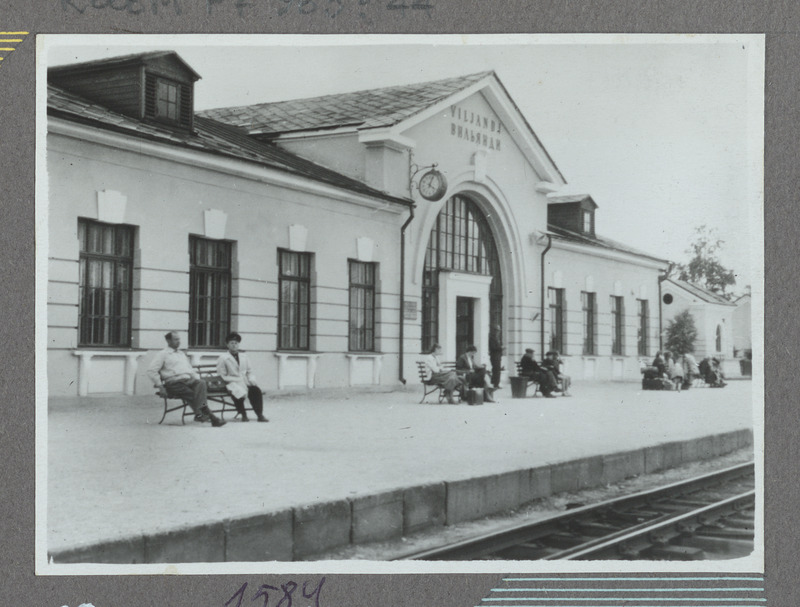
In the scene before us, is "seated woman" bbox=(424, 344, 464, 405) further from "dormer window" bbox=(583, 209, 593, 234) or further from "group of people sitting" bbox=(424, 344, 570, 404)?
"dormer window" bbox=(583, 209, 593, 234)

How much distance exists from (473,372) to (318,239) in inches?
62.9

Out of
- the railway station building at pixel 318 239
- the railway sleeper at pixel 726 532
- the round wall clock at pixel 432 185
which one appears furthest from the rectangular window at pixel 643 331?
the round wall clock at pixel 432 185

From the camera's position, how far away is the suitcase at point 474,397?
21.2 ft

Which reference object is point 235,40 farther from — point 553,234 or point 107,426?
point 553,234

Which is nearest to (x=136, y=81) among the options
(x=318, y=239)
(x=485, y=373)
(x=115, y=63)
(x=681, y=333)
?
(x=115, y=63)

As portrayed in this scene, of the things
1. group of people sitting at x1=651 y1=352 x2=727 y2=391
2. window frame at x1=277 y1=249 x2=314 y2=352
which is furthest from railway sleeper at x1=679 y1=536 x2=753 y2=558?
window frame at x1=277 y1=249 x2=314 y2=352

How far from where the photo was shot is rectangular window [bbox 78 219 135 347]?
16.1 ft

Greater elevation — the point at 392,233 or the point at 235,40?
the point at 235,40

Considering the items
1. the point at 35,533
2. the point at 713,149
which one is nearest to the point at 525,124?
the point at 713,149

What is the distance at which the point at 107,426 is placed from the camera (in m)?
4.98

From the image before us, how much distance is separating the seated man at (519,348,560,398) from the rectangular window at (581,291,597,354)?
0.38m

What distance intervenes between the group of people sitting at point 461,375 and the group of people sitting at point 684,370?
4.06ft

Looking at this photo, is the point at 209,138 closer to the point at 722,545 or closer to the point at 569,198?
the point at 569,198
